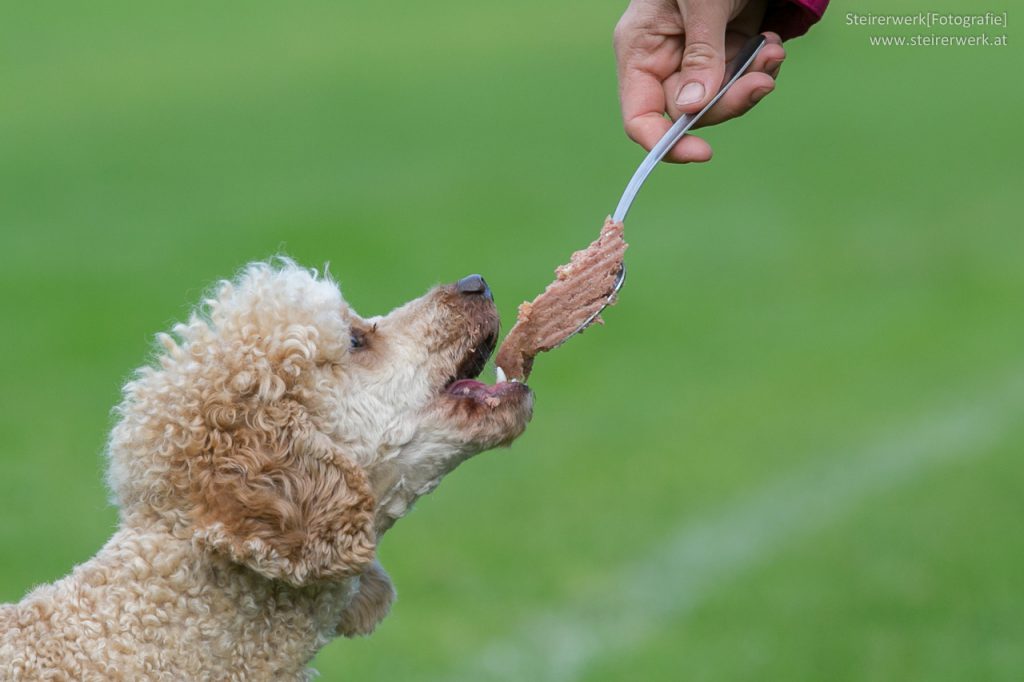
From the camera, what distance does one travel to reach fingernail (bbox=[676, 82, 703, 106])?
14.9 feet

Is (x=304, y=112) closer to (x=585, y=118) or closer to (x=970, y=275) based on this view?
(x=585, y=118)

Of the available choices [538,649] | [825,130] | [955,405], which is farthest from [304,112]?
[538,649]

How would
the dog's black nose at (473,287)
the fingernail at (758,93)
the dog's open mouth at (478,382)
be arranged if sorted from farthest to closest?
the fingernail at (758,93) → the dog's black nose at (473,287) → the dog's open mouth at (478,382)

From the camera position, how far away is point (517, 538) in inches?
369

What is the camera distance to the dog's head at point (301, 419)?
385 centimetres

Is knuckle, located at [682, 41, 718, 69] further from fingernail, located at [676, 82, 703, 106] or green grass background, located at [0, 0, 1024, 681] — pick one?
green grass background, located at [0, 0, 1024, 681]

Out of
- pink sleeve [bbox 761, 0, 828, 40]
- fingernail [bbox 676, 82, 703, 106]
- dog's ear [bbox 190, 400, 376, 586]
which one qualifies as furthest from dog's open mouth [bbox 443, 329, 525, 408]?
pink sleeve [bbox 761, 0, 828, 40]

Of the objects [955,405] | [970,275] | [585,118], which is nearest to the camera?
[955,405]

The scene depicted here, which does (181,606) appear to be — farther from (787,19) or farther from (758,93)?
(787,19)

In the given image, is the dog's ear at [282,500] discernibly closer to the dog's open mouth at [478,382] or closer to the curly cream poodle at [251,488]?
the curly cream poodle at [251,488]

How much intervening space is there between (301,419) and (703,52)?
1.59 meters

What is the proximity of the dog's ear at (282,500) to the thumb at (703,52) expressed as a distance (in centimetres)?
148

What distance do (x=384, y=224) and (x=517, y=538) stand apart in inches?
352

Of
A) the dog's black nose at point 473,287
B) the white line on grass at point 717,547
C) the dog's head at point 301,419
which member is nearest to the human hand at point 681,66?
the dog's black nose at point 473,287
